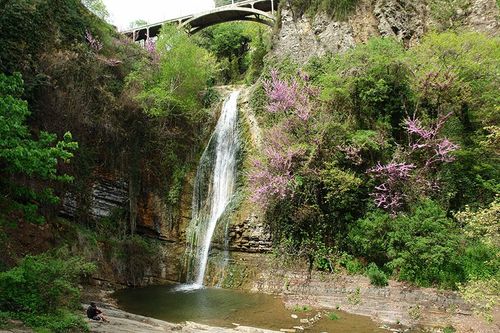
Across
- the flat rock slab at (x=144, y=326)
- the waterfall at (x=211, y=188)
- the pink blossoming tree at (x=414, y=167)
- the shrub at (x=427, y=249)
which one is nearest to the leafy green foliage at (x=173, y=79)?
the waterfall at (x=211, y=188)

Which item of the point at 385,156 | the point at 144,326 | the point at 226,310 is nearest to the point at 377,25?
the point at 385,156

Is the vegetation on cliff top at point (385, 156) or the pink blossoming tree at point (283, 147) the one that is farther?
the pink blossoming tree at point (283, 147)

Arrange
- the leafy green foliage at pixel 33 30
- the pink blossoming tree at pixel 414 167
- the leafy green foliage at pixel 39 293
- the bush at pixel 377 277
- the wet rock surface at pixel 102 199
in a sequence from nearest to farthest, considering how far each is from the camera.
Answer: the leafy green foliage at pixel 39 293 → the bush at pixel 377 277 → the pink blossoming tree at pixel 414 167 → the leafy green foliage at pixel 33 30 → the wet rock surface at pixel 102 199

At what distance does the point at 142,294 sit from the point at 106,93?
991 centimetres

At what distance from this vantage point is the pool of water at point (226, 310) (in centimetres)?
1104

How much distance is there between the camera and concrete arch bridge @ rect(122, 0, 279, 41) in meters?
33.1

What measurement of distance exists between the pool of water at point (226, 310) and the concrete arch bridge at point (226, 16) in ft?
73.3

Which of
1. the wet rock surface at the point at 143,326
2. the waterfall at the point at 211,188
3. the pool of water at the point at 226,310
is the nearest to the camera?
the wet rock surface at the point at 143,326

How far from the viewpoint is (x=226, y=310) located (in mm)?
12492

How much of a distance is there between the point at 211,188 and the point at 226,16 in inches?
879

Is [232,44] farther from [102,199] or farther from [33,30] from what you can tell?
[102,199]

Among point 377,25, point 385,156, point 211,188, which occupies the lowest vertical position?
point 211,188

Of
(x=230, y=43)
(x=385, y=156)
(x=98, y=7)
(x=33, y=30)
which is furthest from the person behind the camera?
(x=230, y=43)

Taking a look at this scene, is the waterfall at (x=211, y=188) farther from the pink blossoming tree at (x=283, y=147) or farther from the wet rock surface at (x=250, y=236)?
the pink blossoming tree at (x=283, y=147)
